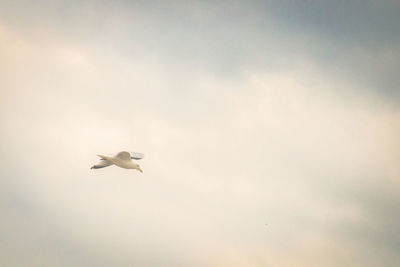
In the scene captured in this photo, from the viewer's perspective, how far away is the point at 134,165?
84.8 metres

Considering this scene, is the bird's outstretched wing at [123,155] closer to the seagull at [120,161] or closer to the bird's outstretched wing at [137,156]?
the seagull at [120,161]

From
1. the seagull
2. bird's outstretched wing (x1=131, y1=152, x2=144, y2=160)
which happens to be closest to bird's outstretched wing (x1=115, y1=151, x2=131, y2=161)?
the seagull

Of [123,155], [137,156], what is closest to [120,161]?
[123,155]

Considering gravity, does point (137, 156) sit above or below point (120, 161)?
above

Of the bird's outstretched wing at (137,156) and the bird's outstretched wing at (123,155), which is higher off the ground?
the bird's outstretched wing at (137,156)

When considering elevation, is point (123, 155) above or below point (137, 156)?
below

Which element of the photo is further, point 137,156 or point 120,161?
point 137,156

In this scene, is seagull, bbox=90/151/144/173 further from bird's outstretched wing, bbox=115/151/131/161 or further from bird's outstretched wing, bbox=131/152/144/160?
bird's outstretched wing, bbox=131/152/144/160

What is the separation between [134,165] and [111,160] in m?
4.10

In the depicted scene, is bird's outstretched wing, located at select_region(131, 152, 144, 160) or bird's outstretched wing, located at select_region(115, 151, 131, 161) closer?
bird's outstretched wing, located at select_region(115, 151, 131, 161)

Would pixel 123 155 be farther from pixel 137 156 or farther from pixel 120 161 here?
pixel 137 156

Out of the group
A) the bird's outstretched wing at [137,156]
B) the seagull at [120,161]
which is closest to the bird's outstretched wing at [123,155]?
the seagull at [120,161]

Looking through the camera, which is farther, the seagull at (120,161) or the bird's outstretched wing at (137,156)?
the bird's outstretched wing at (137,156)

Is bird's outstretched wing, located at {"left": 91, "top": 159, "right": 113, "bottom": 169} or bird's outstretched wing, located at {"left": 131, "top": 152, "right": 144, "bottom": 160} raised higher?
bird's outstretched wing, located at {"left": 131, "top": 152, "right": 144, "bottom": 160}
